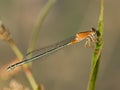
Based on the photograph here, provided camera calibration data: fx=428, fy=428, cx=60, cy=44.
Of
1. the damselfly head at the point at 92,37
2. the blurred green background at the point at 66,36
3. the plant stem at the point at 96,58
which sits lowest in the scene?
the plant stem at the point at 96,58

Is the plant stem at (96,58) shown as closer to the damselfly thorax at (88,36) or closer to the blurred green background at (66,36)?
the damselfly thorax at (88,36)

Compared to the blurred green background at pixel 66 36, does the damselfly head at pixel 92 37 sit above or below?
below

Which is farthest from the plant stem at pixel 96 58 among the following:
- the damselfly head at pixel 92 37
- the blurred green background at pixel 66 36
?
the blurred green background at pixel 66 36

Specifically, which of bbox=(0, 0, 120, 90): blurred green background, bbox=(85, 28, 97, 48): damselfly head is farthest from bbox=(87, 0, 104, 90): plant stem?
bbox=(0, 0, 120, 90): blurred green background

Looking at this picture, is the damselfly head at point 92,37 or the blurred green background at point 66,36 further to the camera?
the blurred green background at point 66,36

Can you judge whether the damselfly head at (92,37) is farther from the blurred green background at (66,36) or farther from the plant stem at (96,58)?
the blurred green background at (66,36)

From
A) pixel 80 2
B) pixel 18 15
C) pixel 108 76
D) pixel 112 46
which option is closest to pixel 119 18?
pixel 112 46

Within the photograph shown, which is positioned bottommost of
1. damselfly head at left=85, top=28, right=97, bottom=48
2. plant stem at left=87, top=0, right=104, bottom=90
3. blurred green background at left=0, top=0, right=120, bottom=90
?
plant stem at left=87, top=0, right=104, bottom=90

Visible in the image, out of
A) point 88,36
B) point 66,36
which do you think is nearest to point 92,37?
point 88,36

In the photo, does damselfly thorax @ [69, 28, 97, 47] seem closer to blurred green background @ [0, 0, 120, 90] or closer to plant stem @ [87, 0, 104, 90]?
plant stem @ [87, 0, 104, 90]
